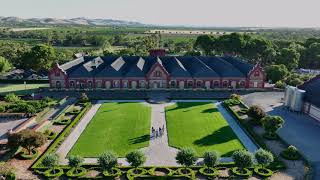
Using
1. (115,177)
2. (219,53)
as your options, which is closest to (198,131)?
(115,177)

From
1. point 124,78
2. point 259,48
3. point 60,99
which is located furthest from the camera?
point 259,48

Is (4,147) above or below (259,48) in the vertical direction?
below

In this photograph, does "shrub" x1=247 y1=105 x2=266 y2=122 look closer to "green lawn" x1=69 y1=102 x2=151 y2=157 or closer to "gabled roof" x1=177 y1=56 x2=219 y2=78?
"green lawn" x1=69 y1=102 x2=151 y2=157

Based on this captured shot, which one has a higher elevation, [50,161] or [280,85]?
[280,85]

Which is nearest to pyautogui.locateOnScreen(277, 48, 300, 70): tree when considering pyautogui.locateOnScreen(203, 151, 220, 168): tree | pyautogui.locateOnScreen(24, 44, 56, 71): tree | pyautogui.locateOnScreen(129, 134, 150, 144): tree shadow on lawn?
pyautogui.locateOnScreen(129, 134, 150, 144): tree shadow on lawn

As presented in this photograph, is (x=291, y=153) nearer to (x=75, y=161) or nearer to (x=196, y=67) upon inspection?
(x=75, y=161)

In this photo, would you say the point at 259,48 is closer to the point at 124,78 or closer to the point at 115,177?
the point at 124,78

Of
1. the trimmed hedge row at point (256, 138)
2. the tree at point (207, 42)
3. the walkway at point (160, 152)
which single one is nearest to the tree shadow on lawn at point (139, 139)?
the walkway at point (160, 152)

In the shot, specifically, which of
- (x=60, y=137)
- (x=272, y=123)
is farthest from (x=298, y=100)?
(x=60, y=137)
